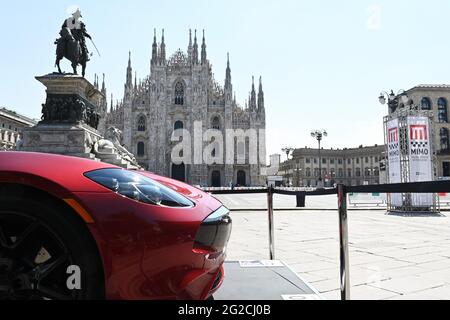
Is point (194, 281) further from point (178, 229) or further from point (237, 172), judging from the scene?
point (237, 172)

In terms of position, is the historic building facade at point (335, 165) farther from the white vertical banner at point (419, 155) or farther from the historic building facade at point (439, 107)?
the white vertical banner at point (419, 155)

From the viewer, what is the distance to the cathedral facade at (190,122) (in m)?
48.1

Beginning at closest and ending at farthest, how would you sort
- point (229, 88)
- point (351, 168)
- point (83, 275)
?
point (83, 275) → point (229, 88) → point (351, 168)

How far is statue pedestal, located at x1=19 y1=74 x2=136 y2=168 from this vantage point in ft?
33.9

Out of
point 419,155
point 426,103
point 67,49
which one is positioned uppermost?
point 426,103

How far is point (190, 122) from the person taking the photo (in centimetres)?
4862

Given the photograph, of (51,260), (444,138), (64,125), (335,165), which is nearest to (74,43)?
(64,125)

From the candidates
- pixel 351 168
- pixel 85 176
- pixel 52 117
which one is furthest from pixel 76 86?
pixel 351 168

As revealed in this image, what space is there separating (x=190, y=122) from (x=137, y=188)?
47.3 m

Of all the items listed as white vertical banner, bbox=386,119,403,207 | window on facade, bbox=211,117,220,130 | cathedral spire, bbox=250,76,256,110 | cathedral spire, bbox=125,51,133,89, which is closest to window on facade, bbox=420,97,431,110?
cathedral spire, bbox=250,76,256,110

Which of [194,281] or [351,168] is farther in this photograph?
[351,168]

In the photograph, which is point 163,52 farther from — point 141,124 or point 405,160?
point 405,160

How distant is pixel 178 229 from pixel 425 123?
1533 centimetres

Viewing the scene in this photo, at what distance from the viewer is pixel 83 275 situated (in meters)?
1.64
